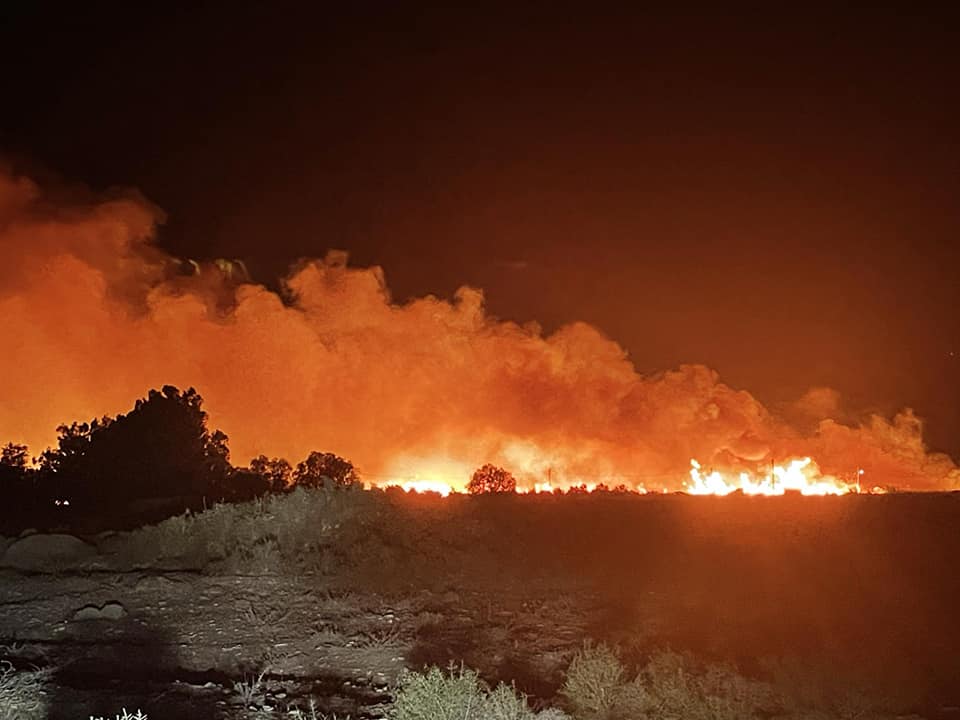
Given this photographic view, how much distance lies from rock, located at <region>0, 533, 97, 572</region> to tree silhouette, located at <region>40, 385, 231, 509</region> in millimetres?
11208

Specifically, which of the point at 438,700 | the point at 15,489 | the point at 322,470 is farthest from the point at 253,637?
the point at 322,470

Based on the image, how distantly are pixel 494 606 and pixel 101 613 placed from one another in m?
6.37

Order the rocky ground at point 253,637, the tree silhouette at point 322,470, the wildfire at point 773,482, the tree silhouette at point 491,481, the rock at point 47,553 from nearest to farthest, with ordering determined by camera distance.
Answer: the rocky ground at point 253,637, the rock at point 47,553, the wildfire at point 773,482, the tree silhouette at point 322,470, the tree silhouette at point 491,481

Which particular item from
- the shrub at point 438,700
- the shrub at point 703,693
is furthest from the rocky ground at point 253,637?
the shrub at point 703,693

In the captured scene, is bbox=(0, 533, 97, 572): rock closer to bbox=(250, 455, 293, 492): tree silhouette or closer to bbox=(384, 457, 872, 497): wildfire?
bbox=(250, 455, 293, 492): tree silhouette

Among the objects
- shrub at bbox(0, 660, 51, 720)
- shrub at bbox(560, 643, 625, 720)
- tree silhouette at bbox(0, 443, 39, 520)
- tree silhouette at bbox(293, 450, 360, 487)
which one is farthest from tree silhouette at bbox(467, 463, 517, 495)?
shrub at bbox(560, 643, 625, 720)

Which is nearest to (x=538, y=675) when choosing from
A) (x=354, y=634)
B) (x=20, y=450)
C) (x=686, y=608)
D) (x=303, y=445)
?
(x=354, y=634)

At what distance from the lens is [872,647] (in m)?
13.0

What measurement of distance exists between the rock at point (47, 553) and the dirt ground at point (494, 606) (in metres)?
0.45

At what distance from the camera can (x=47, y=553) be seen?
20.7 meters

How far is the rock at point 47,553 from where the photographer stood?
19922mm

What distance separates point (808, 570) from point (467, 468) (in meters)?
33.6

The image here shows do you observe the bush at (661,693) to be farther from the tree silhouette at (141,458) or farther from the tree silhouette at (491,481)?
the tree silhouette at (491,481)

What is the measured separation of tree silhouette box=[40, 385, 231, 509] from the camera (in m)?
33.8
